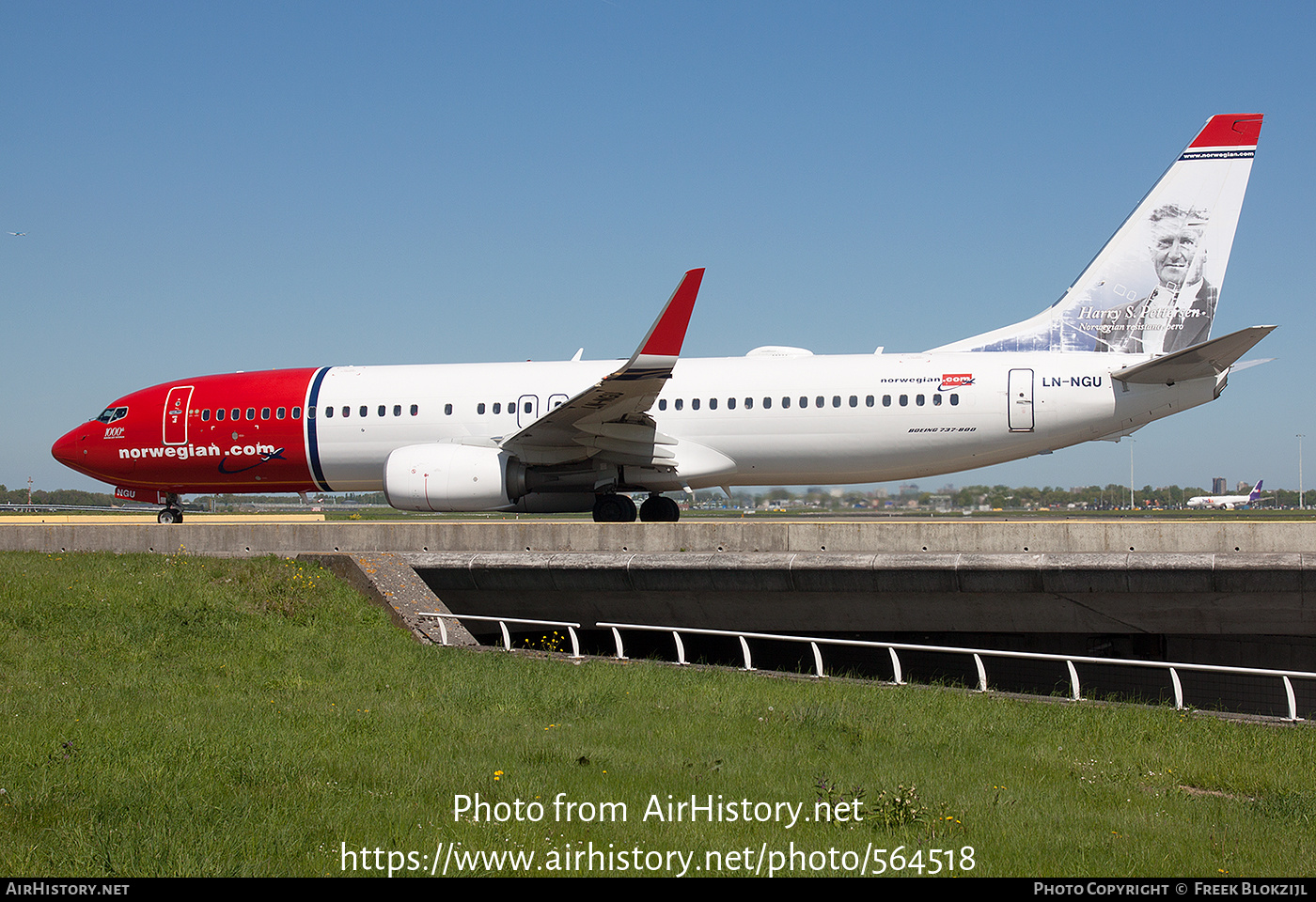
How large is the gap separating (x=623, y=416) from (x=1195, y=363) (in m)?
10.4

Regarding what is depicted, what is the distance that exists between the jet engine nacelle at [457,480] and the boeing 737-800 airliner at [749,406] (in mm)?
39

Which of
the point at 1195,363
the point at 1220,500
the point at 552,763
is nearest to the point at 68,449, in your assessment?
the point at 552,763

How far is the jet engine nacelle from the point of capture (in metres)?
19.6

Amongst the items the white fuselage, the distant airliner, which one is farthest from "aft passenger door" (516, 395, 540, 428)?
the distant airliner

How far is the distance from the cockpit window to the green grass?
12626 mm

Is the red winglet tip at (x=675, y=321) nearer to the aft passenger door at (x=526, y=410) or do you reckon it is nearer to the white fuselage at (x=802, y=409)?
the white fuselage at (x=802, y=409)

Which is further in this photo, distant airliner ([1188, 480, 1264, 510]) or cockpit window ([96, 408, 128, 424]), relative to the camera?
distant airliner ([1188, 480, 1264, 510])

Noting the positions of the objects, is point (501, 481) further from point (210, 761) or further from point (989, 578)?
point (210, 761)

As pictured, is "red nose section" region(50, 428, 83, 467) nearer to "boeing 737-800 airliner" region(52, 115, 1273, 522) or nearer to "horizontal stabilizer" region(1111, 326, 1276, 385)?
"boeing 737-800 airliner" region(52, 115, 1273, 522)

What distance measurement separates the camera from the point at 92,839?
5.94m

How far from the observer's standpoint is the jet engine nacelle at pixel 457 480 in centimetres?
1956

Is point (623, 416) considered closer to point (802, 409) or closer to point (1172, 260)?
point (802, 409)

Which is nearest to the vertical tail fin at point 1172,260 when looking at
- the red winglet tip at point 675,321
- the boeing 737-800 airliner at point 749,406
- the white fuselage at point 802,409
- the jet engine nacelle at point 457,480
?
the boeing 737-800 airliner at point 749,406
